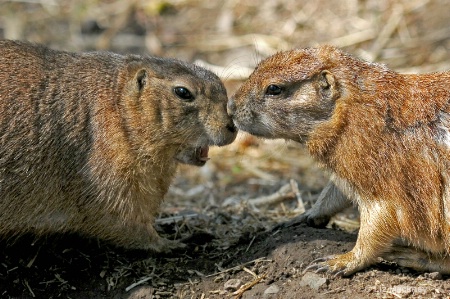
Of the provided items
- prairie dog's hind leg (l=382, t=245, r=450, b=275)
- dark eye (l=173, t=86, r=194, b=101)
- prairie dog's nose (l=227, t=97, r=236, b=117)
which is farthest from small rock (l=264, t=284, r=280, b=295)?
dark eye (l=173, t=86, r=194, b=101)

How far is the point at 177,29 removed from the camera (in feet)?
46.8

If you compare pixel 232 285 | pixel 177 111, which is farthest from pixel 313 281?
pixel 177 111

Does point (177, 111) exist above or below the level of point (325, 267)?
above

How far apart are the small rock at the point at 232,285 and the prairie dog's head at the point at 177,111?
3.90 ft

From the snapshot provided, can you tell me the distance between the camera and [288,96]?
20.7 feet

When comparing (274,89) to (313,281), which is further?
(274,89)

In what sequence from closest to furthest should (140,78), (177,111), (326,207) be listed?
(177,111) < (140,78) < (326,207)

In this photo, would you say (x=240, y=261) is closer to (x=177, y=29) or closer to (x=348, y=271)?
(x=348, y=271)

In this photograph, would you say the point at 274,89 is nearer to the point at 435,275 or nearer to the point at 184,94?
the point at 184,94

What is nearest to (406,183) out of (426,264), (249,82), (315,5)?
(426,264)

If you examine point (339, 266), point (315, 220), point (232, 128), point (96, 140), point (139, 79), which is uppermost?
point (139, 79)

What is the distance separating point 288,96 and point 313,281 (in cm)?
152

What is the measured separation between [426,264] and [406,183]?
0.76m

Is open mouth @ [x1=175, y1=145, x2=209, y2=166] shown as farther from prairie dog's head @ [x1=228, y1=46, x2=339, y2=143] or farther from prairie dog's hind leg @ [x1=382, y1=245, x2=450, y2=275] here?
prairie dog's hind leg @ [x1=382, y1=245, x2=450, y2=275]
